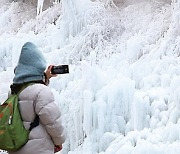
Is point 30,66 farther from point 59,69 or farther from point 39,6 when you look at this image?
point 39,6

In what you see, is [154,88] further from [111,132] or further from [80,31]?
[80,31]

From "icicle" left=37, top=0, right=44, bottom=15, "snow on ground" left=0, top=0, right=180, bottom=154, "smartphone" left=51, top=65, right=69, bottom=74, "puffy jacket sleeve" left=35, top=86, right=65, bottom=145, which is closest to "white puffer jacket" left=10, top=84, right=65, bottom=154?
"puffy jacket sleeve" left=35, top=86, right=65, bottom=145

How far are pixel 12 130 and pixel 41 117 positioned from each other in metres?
0.18

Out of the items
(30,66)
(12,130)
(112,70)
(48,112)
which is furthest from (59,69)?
(112,70)

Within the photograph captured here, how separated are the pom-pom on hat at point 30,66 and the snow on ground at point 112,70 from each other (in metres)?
1.98

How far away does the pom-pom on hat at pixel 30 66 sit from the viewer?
2684mm

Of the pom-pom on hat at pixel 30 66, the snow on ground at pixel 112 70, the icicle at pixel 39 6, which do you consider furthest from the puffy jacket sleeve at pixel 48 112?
the icicle at pixel 39 6

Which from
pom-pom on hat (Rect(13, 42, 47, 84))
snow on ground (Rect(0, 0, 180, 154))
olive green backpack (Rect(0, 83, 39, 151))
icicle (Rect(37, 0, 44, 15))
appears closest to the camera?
olive green backpack (Rect(0, 83, 39, 151))

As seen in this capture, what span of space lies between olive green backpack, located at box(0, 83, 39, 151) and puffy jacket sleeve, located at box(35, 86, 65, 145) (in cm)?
10

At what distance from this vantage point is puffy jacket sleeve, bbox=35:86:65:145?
2541mm

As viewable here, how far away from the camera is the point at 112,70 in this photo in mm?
5895

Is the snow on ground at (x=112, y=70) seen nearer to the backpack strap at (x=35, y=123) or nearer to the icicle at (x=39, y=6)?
the icicle at (x=39, y=6)

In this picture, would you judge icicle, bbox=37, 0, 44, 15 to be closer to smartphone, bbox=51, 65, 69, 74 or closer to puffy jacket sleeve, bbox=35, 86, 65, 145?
smartphone, bbox=51, 65, 69, 74

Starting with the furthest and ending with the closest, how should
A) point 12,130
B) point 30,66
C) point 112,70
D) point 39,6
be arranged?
1. point 39,6
2. point 112,70
3. point 30,66
4. point 12,130
